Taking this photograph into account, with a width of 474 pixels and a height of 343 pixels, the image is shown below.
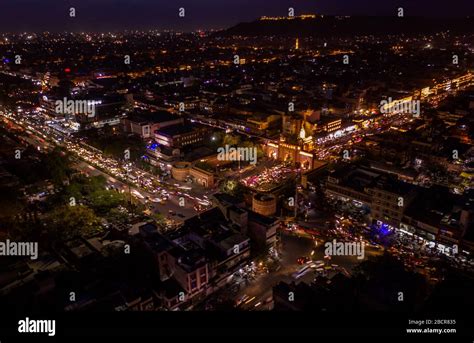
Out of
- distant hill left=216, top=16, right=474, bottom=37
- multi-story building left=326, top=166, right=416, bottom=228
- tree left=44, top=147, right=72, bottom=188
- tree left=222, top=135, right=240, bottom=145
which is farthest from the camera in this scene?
distant hill left=216, top=16, right=474, bottom=37

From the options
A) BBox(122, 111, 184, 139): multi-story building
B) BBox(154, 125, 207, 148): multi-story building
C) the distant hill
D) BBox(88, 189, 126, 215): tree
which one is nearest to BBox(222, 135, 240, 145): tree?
BBox(154, 125, 207, 148): multi-story building

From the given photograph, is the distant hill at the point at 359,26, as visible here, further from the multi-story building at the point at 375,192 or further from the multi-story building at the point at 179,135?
the multi-story building at the point at 375,192

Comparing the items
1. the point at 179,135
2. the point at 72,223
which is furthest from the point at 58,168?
the point at 179,135

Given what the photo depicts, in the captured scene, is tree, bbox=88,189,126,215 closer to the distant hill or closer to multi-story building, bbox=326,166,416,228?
multi-story building, bbox=326,166,416,228

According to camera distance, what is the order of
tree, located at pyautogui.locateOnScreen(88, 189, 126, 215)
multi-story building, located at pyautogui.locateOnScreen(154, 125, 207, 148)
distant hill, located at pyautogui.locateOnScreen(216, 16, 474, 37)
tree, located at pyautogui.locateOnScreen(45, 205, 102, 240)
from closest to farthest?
tree, located at pyautogui.locateOnScreen(45, 205, 102, 240), tree, located at pyautogui.locateOnScreen(88, 189, 126, 215), multi-story building, located at pyautogui.locateOnScreen(154, 125, 207, 148), distant hill, located at pyautogui.locateOnScreen(216, 16, 474, 37)

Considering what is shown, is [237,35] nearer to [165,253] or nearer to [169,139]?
[169,139]

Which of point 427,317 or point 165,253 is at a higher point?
point 427,317

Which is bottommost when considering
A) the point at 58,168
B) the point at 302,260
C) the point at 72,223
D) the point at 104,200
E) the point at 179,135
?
the point at 302,260

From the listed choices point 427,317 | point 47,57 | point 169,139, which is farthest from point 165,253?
point 47,57

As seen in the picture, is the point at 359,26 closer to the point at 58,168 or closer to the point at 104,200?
the point at 58,168
